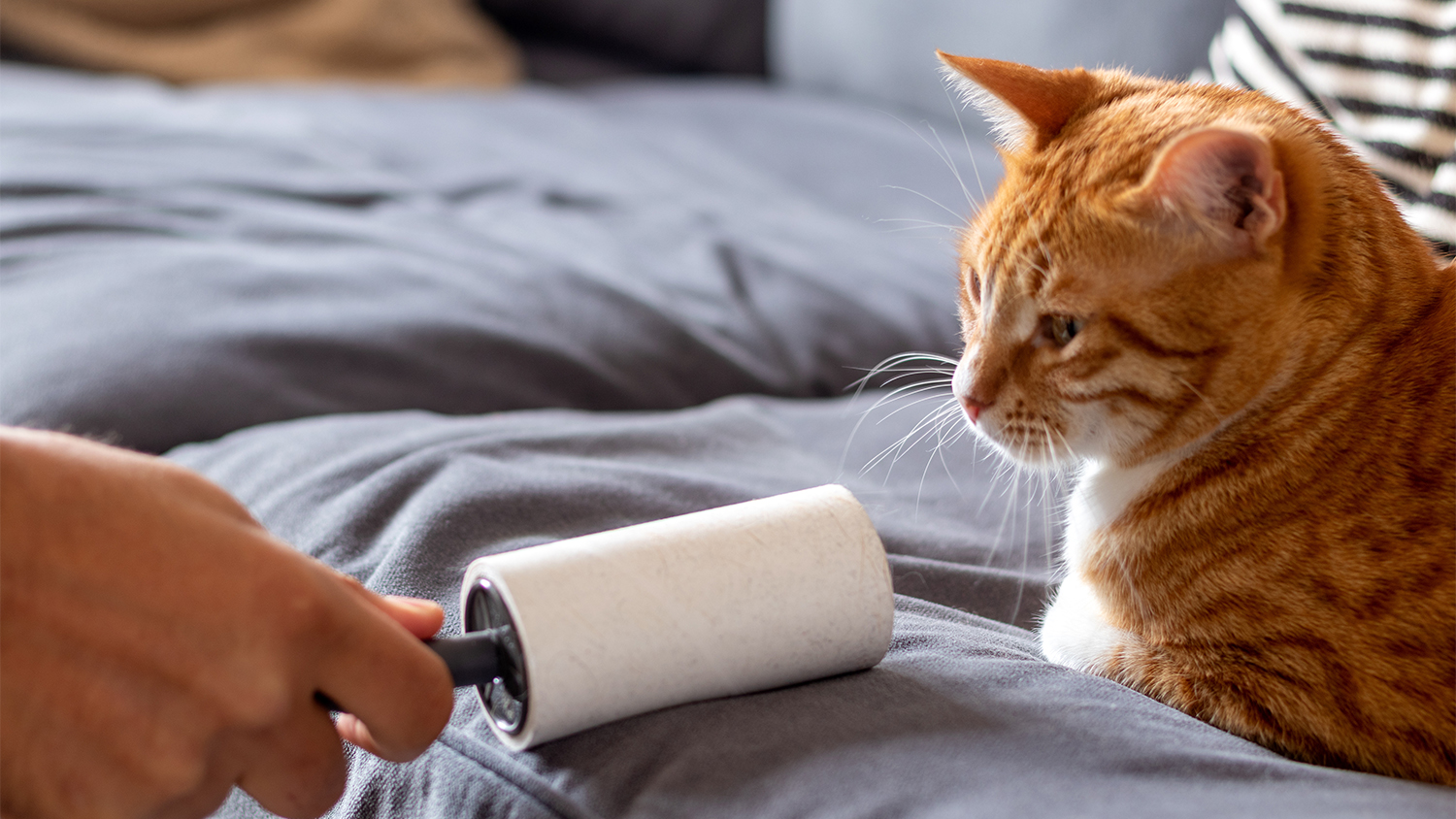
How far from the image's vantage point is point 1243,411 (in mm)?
776

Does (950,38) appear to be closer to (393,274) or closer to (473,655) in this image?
(393,274)

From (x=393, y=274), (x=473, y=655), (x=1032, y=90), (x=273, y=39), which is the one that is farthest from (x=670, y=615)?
(x=273, y=39)

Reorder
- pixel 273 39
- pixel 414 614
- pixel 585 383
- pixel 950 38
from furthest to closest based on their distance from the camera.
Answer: pixel 273 39
pixel 950 38
pixel 585 383
pixel 414 614

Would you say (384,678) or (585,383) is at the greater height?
(384,678)

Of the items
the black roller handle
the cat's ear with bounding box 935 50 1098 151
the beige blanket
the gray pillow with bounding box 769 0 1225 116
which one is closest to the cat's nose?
the cat's ear with bounding box 935 50 1098 151

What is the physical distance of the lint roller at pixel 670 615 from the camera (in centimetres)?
61

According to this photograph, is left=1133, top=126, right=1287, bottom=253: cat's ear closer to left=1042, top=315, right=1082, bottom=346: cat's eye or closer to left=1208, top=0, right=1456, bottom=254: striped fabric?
left=1042, top=315, right=1082, bottom=346: cat's eye

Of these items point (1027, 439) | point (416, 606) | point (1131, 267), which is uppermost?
point (1131, 267)

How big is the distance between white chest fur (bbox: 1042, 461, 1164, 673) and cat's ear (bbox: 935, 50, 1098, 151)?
0.27 m

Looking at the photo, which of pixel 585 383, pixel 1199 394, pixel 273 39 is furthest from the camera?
pixel 273 39

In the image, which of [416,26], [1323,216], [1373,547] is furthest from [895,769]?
[416,26]

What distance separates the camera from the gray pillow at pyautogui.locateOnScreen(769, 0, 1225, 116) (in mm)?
1532

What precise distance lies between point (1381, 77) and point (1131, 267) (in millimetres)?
578

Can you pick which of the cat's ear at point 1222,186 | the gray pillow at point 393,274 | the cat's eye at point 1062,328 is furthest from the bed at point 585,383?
the cat's ear at point 1222,186
